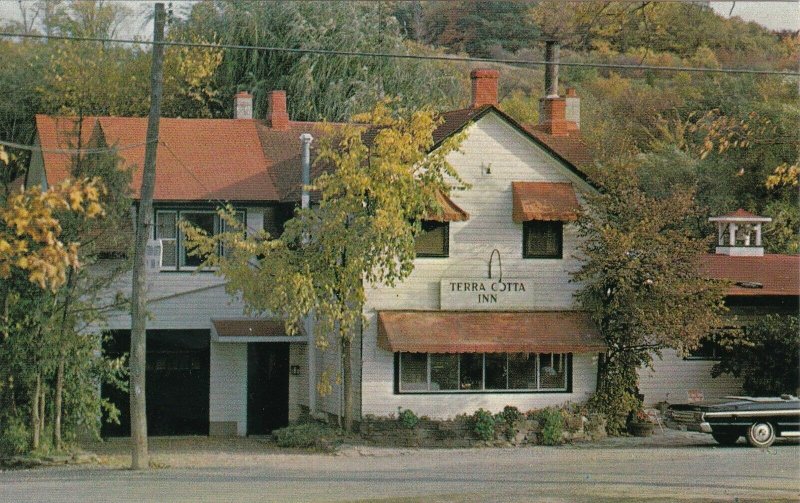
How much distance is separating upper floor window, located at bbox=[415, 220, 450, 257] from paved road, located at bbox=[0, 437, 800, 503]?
4599mm

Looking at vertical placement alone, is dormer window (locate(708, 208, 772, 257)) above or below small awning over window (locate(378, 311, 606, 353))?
above

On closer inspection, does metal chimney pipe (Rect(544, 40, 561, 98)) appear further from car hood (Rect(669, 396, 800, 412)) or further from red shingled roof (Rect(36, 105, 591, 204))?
car hood (Rect(669, 396, 800, 412))

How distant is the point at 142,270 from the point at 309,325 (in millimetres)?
7357

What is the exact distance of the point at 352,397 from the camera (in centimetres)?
2953

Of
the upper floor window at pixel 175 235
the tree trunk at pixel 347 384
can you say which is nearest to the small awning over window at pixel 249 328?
the upper floor window at pixel 175 235

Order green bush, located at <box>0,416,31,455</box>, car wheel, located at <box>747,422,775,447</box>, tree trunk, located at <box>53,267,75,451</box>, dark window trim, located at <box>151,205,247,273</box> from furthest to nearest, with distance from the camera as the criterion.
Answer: dark window trim, located at <box>151,205,247,273</box>, car wheel, located at <box>747,422,775,447</box>, tree trunk, located at <box>53,267,75,451</box>, green bush, located at <box>0,416,31,455</box>

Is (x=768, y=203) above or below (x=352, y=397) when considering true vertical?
above

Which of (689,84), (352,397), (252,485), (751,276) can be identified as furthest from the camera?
(689,84)

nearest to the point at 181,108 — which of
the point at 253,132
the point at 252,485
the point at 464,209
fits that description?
the point at 253,132

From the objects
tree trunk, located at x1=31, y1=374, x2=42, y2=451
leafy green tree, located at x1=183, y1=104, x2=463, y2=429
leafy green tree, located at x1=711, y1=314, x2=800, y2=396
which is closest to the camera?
tree trunk, located at x1=31, y1=374, x2=42, y2=451

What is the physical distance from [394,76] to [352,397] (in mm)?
26082

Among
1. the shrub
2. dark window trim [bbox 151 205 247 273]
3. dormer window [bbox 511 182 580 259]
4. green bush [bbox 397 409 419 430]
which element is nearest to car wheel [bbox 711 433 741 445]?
the shrub

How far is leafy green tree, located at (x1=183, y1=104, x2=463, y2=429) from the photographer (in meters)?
27.2

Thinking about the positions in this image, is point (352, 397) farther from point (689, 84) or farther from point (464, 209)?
point (689, 84)
